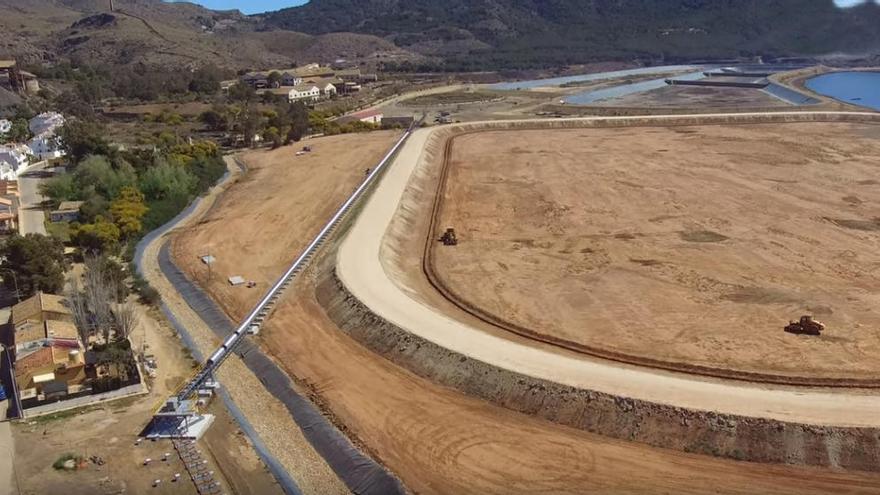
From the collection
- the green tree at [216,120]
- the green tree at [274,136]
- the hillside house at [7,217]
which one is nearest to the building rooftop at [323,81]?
the green tree at [216,120]

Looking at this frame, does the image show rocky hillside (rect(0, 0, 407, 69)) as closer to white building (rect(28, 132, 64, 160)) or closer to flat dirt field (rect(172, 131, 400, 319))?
white building (rect(28, 132, 64, 160))

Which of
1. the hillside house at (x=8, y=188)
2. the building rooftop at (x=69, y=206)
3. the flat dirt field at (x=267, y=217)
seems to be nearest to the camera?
the flat dirt field at (x=267, y=217)

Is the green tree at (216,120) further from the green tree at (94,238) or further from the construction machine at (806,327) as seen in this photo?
the construction machine at (806,327)

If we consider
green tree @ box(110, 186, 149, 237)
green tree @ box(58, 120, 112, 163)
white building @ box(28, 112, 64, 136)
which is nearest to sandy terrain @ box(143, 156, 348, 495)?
green tree @ box(110, 186, 149, 237)

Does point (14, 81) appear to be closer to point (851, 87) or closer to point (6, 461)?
point (6, 461)

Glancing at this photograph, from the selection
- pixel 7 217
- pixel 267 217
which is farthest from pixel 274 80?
pixel 7 217

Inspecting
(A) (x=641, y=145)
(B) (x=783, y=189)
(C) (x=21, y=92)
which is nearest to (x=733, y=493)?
(B) (x=783, y=189)
